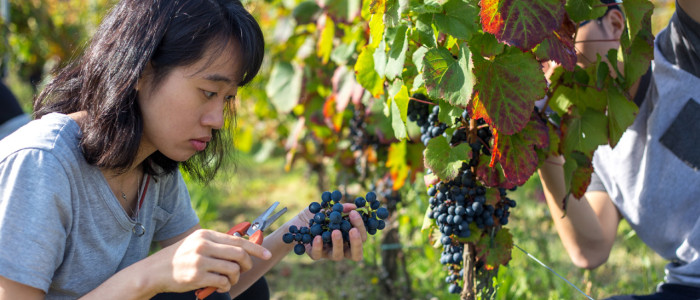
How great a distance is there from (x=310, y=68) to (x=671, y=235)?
1.86 meters

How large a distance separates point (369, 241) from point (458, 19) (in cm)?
211

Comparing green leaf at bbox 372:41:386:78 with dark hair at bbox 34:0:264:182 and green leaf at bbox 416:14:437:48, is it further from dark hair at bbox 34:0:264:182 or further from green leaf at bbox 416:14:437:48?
dark hair at bbox 34:0:264:182

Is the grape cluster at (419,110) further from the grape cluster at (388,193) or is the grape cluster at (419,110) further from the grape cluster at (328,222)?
the grape cluster at (388,193)

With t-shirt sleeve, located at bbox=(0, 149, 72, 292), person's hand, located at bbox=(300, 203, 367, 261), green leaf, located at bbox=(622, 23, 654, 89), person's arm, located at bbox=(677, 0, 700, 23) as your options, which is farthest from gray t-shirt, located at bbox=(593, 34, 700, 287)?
t-shirt sleeve, located at bbox=(0, 149, 72, 292)

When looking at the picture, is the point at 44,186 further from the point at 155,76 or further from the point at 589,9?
the point at 589,9

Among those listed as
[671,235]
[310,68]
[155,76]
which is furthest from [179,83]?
[310,68]

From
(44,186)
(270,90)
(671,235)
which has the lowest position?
(270,90)

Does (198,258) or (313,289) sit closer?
(198,258)

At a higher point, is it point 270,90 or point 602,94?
point 602,94

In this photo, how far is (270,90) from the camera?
3.06 m

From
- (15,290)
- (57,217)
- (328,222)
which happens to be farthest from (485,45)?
(15,290)

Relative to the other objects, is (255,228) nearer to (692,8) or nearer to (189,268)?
(189,268)

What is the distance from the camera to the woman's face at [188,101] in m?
1.31

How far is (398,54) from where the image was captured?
1.36 meters
